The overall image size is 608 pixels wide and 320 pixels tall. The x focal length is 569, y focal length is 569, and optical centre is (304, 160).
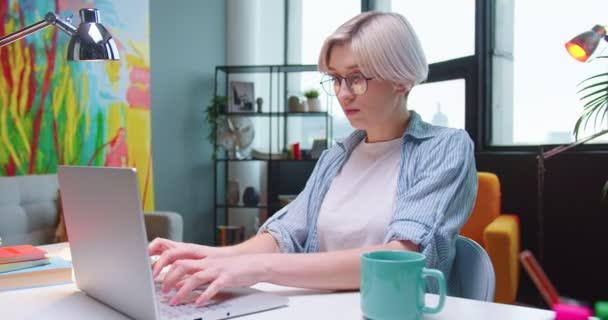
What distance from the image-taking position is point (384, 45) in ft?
3.84

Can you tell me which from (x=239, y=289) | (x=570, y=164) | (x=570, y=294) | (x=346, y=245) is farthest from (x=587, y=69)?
(x=239, y=289)

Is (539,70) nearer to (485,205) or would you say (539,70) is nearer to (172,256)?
(485,205)

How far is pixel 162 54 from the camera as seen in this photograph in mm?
4051

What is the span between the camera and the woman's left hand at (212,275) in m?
0.85

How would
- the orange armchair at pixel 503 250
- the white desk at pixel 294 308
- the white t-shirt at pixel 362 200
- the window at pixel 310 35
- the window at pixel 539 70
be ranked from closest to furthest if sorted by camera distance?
the white desk at pixel 294 308, the white t-shirt at pixel 362 200, the orange armchair at pixel 503 250, the window at pixel 539 70, the window at pixel 310 35

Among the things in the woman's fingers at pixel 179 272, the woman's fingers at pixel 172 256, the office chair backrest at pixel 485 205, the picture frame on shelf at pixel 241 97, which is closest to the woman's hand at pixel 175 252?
the woman's fingers at pixel 172 256

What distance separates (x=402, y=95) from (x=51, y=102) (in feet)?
7.34

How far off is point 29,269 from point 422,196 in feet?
2.67

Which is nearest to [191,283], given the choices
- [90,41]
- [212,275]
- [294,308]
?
[212,275]

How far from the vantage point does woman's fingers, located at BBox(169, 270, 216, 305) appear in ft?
2.77

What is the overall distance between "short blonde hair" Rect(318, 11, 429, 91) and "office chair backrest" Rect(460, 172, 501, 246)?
1954 mm

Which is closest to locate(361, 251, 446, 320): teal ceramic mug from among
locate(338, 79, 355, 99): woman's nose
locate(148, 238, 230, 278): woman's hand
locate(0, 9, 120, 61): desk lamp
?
locate(148, 238, 230, 278): woman's hand

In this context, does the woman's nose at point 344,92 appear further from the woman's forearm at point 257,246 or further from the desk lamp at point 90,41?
the desk lamp at point 90,41

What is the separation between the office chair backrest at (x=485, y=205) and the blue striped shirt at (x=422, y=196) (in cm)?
182
